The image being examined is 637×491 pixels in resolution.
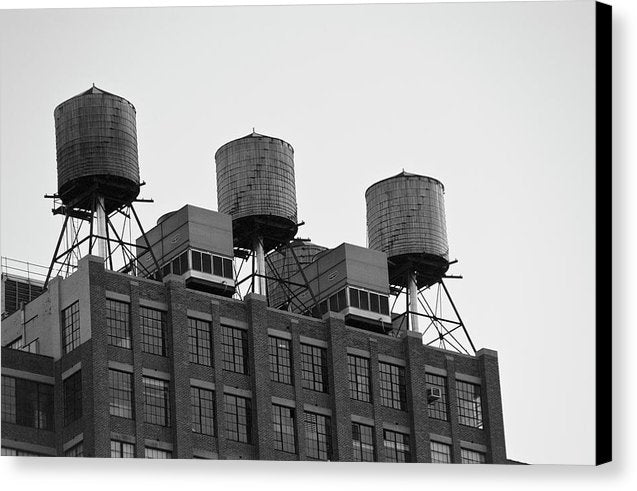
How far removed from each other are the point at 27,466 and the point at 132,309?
1902 cm

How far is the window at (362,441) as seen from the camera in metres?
85.5

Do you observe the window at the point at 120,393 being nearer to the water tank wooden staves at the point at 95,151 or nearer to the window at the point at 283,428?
the window at the point at 283,428

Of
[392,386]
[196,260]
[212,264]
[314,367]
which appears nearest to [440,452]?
[392,386]

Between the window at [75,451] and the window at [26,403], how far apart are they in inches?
49.5

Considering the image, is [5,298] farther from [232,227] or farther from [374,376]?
[374,376]

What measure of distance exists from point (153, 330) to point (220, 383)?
9.20ft

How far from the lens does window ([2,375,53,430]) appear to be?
78.2m

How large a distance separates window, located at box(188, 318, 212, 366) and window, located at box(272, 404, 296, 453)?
2850 millimetres

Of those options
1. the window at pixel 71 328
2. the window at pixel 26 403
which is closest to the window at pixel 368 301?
the window at pixel 71 328

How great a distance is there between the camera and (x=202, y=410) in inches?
3238

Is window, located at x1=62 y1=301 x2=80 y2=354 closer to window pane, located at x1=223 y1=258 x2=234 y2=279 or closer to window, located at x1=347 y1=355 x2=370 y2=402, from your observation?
window pane, located at x1=223 y1=258 x2=234 y2=279

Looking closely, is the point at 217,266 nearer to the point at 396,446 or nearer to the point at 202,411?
the point at 202,411

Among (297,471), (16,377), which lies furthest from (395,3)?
(16,377)

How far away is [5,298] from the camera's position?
310 ft
